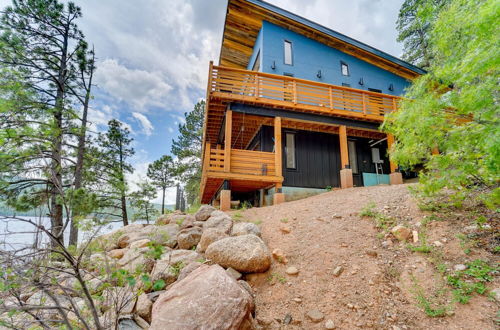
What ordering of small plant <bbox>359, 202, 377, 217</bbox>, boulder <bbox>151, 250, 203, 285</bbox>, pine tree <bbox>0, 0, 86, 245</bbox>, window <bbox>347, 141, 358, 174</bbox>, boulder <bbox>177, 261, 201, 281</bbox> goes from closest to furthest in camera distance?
boulder <bbox>177, 261, 201, 281</bbox>
boulder <bbox>151, 250, 203, 285</bbox>
small plant <bbox>359, 202, 377, 217</bbox>
pine tree <bbox>0, 0, 86, 245</bbox>
window <bbox>347, 141, 358, 174</bbox>

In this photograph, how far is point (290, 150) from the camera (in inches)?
420

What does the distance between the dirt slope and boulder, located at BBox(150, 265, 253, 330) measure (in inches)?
23.2

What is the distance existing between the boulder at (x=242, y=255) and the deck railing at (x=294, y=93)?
612cm

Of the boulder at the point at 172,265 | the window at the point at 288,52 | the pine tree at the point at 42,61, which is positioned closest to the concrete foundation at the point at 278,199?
the boulder at the point at 172,265

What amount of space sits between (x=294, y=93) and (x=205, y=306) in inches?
339

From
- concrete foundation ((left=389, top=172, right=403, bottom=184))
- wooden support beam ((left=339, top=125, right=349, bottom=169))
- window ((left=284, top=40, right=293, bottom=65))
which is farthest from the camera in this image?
window ((left=284, top=40, right=293, bottom=65))

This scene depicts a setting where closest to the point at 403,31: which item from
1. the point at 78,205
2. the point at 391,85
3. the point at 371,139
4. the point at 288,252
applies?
the point at 391,85

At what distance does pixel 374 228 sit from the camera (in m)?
4.32

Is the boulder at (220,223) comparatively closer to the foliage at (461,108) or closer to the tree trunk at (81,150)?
the foliage at (461,108)

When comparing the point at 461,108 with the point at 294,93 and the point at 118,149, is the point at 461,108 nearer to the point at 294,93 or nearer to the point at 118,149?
the point at 294,93

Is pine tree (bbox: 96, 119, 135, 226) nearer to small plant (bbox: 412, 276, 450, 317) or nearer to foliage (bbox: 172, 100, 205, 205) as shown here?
foliage (bbox: 172, 100, 205, 205)

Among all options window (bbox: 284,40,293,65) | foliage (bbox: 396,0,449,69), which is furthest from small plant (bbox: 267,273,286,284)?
foliage (bbox: 396,0,449,69)

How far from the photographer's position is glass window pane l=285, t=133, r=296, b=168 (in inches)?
411

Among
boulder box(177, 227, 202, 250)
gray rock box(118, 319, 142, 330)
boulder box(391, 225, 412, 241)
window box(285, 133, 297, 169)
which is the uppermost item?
window box(285, 133, 297, 169)
